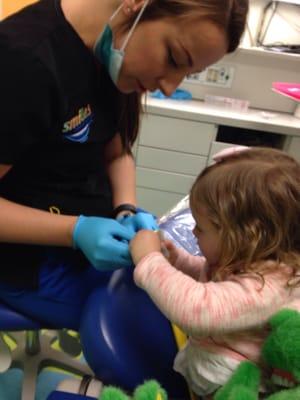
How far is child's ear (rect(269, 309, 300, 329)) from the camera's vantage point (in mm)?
654

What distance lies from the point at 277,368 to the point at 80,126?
59 cm

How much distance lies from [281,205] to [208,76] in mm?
2015

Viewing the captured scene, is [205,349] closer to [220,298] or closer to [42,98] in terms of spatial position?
→ [220,298]

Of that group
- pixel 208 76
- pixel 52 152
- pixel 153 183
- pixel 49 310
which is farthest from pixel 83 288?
pixel 208 76

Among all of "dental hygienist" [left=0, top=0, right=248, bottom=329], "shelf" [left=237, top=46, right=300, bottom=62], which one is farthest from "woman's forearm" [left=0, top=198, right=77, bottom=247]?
"shelf" [left=237, top=46, right=300, bottom=62]

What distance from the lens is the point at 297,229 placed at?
747 millimetres

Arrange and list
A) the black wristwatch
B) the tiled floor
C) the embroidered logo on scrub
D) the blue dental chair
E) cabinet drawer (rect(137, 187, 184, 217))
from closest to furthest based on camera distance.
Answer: the embroidered logo on scrub
the black wristwatch
the blue dental chair
the tiled floor
cabinet drawer (rect(137, 187, 184, 217))

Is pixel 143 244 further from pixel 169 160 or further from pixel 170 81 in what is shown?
pixel 169 160

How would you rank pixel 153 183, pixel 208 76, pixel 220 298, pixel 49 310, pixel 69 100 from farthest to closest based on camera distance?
pixel 208 76 → pixel 153 183 → pixel 49 310 → pixel 69 100 → pixel 220 298

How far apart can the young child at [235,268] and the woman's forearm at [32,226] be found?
0.51 feet

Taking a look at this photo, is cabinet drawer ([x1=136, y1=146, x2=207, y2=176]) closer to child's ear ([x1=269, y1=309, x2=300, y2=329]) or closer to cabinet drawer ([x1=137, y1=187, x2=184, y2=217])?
cabinet drawer ([x1=137, y1=187, x2=184, y2=217])

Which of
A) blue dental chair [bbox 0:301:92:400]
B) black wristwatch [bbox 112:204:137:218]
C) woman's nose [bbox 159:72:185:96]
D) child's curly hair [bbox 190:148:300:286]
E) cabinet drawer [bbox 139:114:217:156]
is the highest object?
woman's nose [bbox 159:72:185:96]

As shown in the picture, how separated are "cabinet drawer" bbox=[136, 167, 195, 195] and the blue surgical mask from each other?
1519 mm

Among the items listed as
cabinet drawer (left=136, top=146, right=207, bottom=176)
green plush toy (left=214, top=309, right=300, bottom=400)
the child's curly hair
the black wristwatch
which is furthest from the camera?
cabinet drawer (left=136, top=146, right=207, bottom=176)
